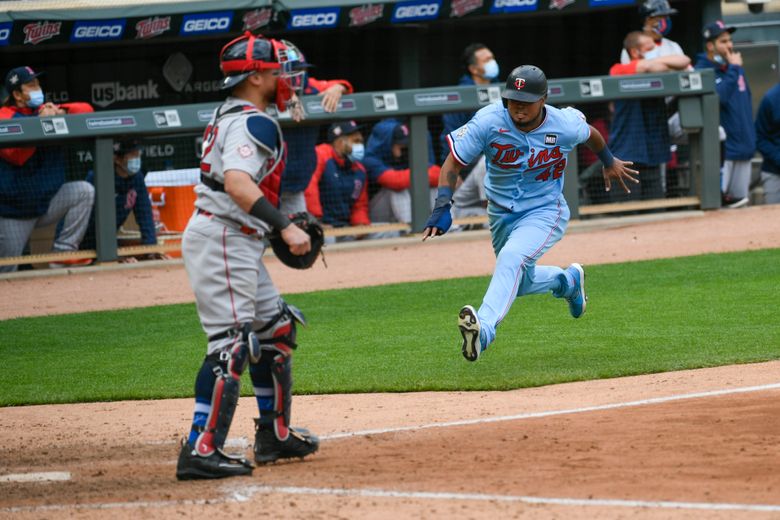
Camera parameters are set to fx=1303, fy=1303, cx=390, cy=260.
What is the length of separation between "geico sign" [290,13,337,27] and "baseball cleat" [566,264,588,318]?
6487 millimetres

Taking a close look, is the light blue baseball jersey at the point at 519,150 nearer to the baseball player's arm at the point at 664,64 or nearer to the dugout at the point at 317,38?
the baseball player's arm at the point at 664,64

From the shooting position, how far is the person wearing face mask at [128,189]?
1165cm

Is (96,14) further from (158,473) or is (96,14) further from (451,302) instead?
(158,473)

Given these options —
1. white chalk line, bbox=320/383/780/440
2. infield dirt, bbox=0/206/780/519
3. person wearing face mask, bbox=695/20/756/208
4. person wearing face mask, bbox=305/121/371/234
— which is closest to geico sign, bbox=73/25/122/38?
person wearing face mask, bbox=305/121/371/234

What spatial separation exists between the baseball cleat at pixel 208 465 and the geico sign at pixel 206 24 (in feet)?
28.9

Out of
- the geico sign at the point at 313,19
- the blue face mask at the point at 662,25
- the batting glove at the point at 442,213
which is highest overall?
the geico sign at the point at 313,19

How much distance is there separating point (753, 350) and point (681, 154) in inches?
247

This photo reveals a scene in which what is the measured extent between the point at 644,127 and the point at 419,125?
88.4 inches

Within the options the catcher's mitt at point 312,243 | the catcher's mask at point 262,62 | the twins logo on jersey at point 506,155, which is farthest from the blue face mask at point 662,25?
the catcher's mitt at point 312,243

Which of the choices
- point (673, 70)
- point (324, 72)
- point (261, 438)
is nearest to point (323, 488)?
point (261, 438)

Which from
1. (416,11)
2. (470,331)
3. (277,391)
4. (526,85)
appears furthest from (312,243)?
(416,11)

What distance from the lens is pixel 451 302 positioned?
9.59 metres

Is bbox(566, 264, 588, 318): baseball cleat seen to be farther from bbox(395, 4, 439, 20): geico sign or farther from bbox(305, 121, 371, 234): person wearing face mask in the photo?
bbox(395, 4, 439, 20): geico sign

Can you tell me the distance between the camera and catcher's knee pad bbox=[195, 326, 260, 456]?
190 inches
